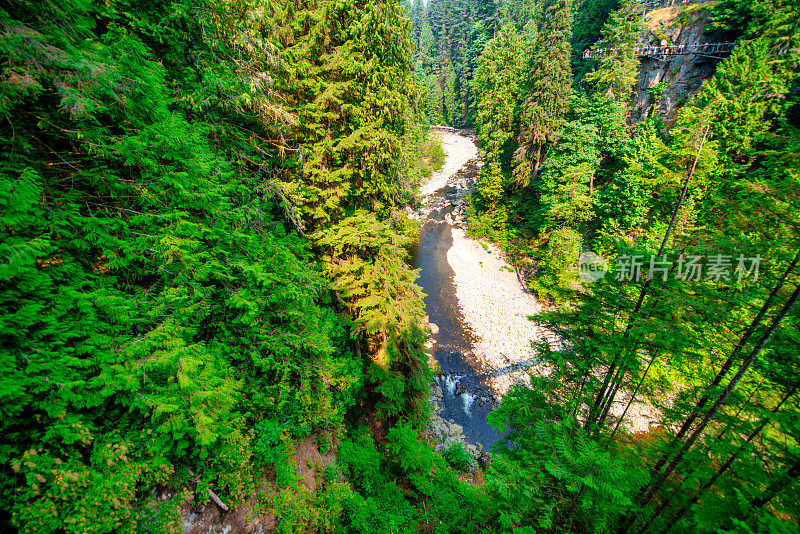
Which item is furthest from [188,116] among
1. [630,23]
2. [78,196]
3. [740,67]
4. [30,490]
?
[630,23]

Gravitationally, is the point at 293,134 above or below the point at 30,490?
above

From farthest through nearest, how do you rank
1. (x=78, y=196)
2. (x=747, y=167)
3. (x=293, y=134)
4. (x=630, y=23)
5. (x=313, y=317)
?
(x=630, y=23)
(x=747, y=167)
(x=293, y=134)
(x=313, y=317)
(x=78, y=196)

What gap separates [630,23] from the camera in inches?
762

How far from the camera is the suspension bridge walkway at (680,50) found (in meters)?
18.5

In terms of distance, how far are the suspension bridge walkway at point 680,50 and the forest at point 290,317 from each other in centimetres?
2159

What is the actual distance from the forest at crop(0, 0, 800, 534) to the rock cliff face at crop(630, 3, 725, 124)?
20647mm

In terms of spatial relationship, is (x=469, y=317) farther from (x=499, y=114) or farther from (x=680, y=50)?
(x=680, y=50)

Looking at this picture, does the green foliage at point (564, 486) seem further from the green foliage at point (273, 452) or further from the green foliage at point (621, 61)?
the green foliage at point (621, 61)

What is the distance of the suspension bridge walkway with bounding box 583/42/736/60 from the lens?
60.5 feet

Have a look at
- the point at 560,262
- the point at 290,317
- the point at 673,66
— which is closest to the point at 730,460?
the point at 290,317

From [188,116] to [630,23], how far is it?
28487 millimetres

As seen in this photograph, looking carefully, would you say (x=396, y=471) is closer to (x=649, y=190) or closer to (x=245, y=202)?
(x=245, y=202)

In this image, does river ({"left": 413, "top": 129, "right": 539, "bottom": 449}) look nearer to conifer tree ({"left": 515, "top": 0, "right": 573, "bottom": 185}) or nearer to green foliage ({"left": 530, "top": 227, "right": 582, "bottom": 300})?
green foliage ({"left": 530, "top": 227, "right": 582, "bottom": 300})

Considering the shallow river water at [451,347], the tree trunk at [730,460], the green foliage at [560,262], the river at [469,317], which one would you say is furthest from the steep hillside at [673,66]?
the tree trunk at [730,460]
